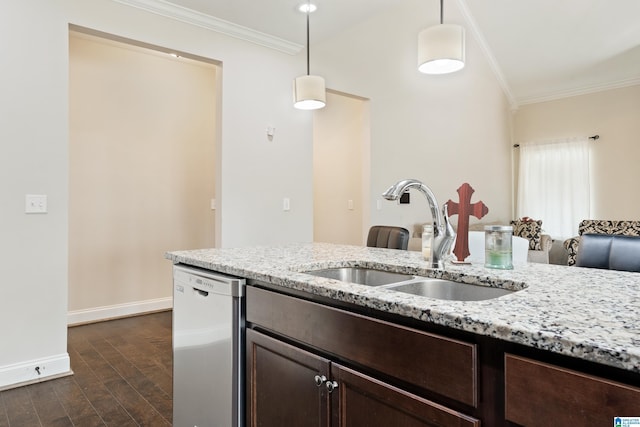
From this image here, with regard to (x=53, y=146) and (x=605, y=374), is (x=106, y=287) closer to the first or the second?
(x=53, y=146)

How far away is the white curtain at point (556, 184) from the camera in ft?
20.5

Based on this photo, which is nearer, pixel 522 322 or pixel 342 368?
pixel 522 322

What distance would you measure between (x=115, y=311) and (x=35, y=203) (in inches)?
72.2

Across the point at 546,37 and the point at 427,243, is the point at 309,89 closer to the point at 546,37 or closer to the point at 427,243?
the point at 427,243

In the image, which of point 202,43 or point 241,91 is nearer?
point 202,43

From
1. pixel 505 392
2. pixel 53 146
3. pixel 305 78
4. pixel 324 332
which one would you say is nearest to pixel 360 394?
pixel 324 332

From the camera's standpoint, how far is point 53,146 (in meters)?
2.64

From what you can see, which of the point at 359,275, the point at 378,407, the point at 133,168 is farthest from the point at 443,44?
the point at 133,168

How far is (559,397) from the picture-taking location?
686mm

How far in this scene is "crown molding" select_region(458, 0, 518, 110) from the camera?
550cm

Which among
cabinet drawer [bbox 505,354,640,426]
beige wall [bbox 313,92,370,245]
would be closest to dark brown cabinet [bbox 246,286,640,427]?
cabinet drawer [bbox 505,354,640,426]

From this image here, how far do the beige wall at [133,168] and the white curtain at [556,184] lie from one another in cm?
513

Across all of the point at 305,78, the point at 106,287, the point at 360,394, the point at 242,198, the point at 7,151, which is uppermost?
the point at 305,78

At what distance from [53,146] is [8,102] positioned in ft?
1.10
